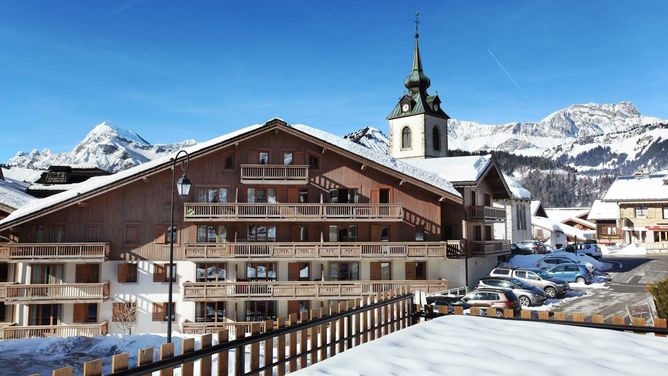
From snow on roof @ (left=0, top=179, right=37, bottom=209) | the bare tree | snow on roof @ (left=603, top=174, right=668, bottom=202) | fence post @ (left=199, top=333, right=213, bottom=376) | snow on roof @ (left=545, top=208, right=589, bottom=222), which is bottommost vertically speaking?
the bare tree

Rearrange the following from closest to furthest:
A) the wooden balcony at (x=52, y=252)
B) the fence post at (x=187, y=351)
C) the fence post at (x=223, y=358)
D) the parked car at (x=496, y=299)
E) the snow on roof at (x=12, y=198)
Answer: the fence post at (x=187, y=351) < the fence post at (x=223, y=358) < the parked car at (x=496, y=299) < the wooden balcony at (x=52, y=252) < the snow on roof at (x=12, y=198)

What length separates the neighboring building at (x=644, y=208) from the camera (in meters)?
68.2

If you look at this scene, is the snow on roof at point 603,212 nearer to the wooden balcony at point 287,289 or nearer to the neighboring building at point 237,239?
the neighboring building at point 237,239

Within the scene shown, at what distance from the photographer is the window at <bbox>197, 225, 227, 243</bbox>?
36.7 metres

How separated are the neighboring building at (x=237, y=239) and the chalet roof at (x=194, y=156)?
0.13 meters

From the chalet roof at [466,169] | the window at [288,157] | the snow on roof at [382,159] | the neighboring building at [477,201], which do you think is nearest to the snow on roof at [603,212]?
the chalet roof at [466,169]

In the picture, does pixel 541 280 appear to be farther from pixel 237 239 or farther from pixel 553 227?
pixel 553 227

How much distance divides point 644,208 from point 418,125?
3269 centimetres

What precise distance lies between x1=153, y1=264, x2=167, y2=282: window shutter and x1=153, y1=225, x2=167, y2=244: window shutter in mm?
1678

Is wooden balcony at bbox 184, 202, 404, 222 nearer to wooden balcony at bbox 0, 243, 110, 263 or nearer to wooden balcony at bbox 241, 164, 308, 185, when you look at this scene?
wooden balcony at bbox 241, 164, 308, 185

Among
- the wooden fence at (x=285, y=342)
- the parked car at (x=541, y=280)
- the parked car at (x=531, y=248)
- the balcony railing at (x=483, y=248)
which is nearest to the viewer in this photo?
the wooden fence at (x=285, y=342)

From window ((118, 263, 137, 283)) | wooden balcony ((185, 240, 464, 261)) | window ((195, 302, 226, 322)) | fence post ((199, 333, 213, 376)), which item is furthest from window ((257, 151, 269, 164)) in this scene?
fence post ((199, 333, 213, 376))

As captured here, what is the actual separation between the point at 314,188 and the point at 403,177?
252 inches

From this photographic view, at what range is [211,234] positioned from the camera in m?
36.8
